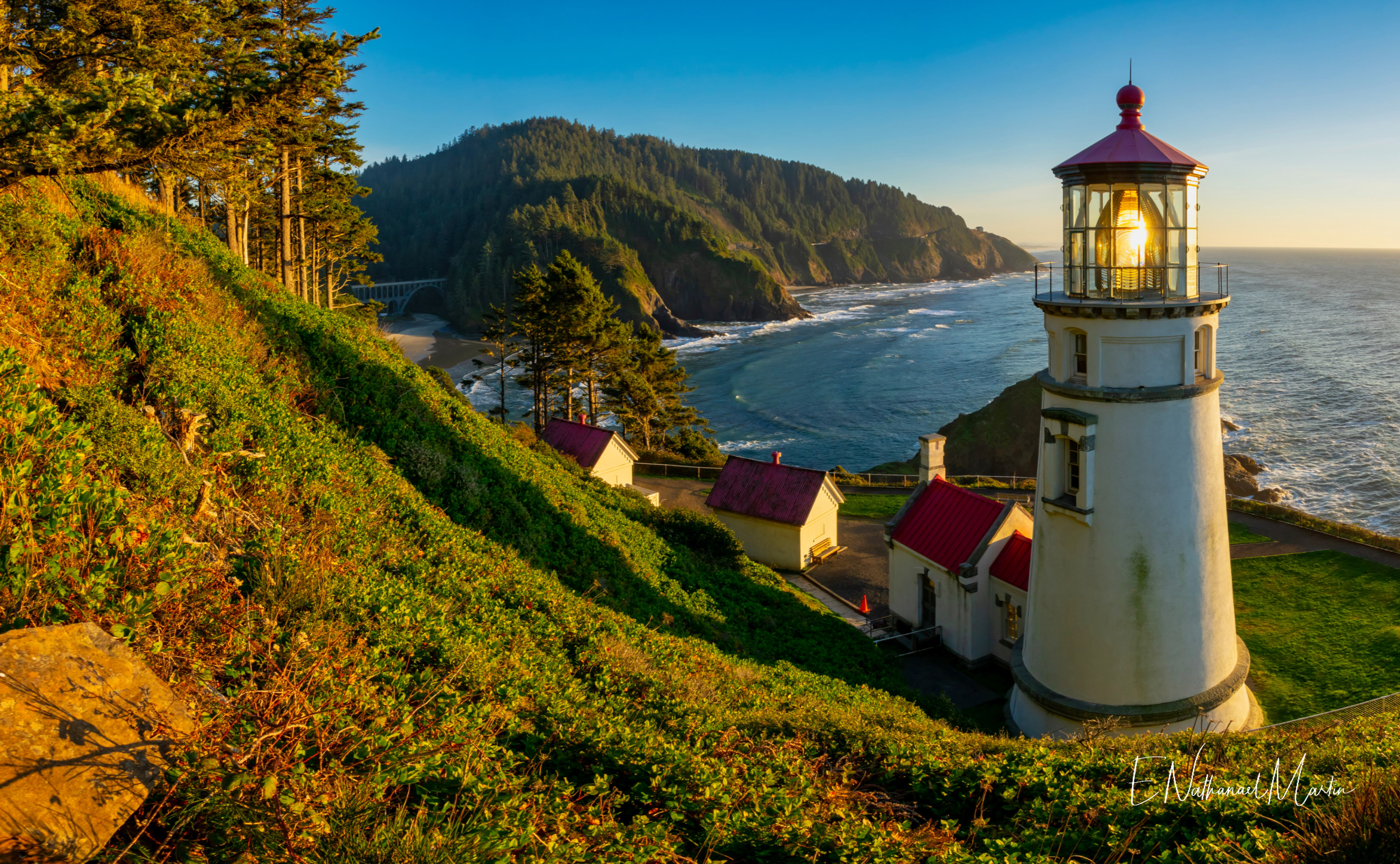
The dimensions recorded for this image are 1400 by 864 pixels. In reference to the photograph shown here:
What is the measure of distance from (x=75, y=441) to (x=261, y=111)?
6.37m

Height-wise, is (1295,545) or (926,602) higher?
(1295,545)

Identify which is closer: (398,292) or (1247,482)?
(1247,482)

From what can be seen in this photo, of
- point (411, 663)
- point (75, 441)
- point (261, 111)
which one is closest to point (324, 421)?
point (261, 111)

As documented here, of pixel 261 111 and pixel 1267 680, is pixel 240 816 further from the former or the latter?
pixel 1267 680

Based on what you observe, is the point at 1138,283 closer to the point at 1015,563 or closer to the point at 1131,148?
the point at 1131,148

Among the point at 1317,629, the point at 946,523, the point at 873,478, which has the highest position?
the point at 946,523

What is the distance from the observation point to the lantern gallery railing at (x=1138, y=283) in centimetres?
1144

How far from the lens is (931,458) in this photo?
1928cm

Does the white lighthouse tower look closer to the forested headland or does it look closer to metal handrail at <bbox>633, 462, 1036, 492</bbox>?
the forested headland

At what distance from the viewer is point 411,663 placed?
6293 mm

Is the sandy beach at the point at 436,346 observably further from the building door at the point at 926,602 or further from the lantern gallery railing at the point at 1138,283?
the lantern gallery railing at the point at 1138,283

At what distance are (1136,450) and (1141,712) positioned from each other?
4194 mm

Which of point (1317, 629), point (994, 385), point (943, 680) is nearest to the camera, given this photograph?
point (943, 680)

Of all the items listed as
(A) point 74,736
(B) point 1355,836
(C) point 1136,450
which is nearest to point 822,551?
(C) point 1136,450
